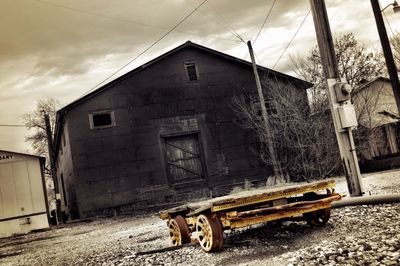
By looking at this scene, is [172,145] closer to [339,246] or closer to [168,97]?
[168,97]

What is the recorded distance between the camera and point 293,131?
1766 centimetres

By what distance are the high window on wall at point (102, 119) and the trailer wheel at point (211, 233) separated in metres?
14.2

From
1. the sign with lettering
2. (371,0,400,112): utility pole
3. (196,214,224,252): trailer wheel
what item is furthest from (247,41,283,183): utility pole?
the sign with lettering

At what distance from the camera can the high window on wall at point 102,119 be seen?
19266mm

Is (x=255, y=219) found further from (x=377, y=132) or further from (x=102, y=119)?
(x=377, y=132)

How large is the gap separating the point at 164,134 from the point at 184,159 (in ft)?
5.55

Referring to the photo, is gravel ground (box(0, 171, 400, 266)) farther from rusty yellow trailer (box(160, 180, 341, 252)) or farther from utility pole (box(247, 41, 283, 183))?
utility pole (box(247, 41, 283, 183))

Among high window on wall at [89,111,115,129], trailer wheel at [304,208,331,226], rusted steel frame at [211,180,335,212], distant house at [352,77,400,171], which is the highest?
high window on wall at [89,111,115,129]

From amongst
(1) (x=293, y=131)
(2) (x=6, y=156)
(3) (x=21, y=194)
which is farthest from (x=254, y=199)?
(2) (x=6, y=156)

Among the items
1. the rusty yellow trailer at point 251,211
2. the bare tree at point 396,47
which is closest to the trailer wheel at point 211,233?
the rusty yellow trailer at point 251,211

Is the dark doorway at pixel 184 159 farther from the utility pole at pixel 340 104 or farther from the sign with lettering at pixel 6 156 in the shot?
the utility pole at pixel 340 104

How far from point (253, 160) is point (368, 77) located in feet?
52.7

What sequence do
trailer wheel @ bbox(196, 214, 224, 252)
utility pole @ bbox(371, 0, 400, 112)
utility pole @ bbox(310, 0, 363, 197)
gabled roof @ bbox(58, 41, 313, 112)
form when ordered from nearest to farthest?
trailer wheel @ bbox(196, 214, 224, 252)
utility pole @ bbox(310, 0, 363, 197)
utility pole @ bbox(371, 0, 400, 112)
gabled roof @ bbox(58, 41, 313, 112)

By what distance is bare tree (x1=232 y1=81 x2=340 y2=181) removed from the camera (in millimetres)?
→ 16359
